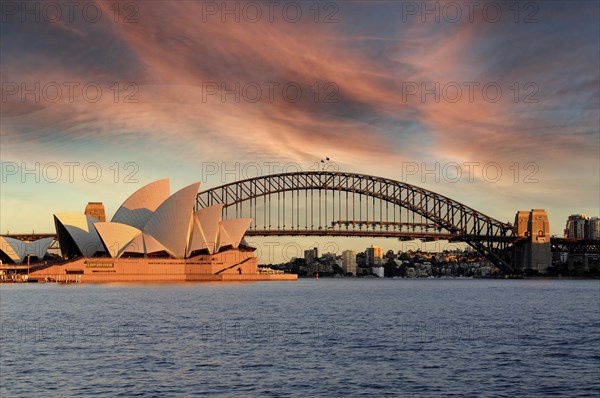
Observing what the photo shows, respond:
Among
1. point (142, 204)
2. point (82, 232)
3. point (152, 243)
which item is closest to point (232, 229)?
point (152, 243)

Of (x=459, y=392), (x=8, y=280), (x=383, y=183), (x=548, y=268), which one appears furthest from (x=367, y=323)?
(x=548, y=268)

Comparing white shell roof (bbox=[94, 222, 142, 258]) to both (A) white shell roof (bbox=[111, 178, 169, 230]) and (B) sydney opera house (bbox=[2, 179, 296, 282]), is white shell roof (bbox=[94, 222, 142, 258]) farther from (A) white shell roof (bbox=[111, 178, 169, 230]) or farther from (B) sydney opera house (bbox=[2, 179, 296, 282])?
(A) white shell roof (bbox=[111, 178, 169, 230])

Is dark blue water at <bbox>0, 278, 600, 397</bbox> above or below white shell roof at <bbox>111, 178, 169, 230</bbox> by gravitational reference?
below

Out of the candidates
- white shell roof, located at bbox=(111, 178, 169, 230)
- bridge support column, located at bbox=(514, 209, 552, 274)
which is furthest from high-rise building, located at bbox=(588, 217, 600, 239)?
white shell roof, located at bbox=(111, 178, 169, 230)

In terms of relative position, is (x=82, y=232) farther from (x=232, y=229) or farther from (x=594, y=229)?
(x=594, y=229)

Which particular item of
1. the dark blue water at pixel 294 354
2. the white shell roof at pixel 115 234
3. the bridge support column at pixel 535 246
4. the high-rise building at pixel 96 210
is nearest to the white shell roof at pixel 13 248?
the high-rise building at pixel 96 210

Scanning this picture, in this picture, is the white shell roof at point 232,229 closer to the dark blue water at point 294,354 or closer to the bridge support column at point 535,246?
the bridge support column at point 535,246

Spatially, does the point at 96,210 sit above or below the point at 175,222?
above

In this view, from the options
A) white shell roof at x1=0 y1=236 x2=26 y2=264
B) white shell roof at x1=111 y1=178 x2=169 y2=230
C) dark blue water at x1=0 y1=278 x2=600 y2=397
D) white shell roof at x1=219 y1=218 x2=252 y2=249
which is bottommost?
dark blue water at x1=0 y1=278 x2=600 y2=397
